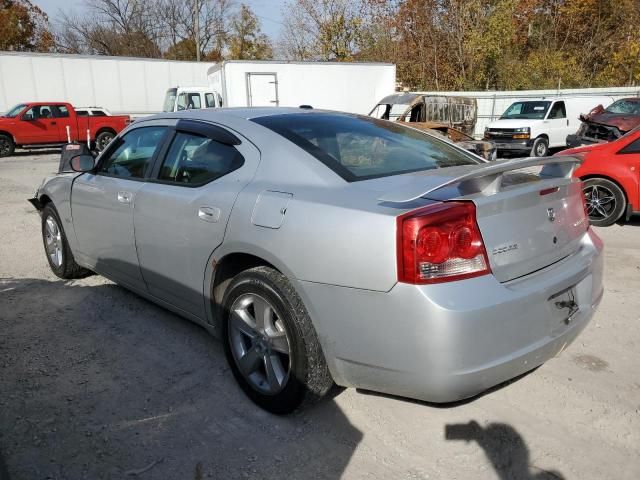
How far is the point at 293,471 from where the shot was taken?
7.77 ft

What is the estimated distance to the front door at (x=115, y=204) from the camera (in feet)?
12.0

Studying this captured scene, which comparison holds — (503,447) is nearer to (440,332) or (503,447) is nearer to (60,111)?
(440,332)

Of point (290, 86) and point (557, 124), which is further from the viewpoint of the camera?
point (290, 86)

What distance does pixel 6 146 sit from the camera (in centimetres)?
1830

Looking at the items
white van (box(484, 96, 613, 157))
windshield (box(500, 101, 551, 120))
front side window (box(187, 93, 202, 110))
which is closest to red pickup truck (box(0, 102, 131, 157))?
front side window (box(187, 93, 202, 110))

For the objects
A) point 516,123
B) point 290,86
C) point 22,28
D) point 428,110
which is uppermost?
point 22,28

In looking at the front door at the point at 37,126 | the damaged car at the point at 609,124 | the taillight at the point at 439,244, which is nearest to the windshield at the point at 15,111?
the front door at the point at 37,126

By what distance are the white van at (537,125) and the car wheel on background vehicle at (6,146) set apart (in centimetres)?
1605

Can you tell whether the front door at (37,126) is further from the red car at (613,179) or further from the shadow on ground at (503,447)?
the shadow on ground at (503,447)

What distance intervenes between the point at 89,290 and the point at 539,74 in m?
27.5

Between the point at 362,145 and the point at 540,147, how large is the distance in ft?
50.0

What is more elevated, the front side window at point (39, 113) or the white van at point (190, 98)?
the white van at point (190, 98)

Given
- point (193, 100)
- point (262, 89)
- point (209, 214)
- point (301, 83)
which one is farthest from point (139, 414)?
point (301, 83)

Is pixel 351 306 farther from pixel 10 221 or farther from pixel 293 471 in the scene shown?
pixel 10 221
